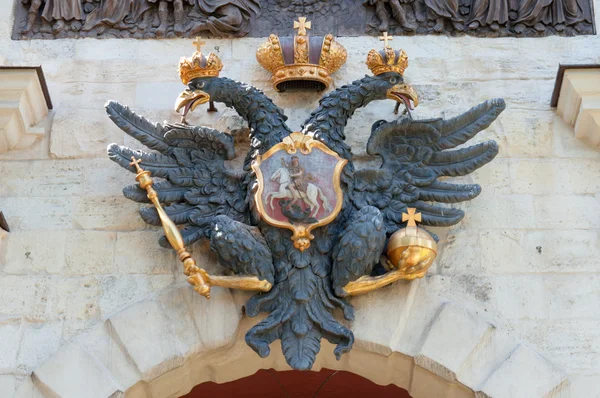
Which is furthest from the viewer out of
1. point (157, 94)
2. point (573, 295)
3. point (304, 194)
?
point (157, 94)

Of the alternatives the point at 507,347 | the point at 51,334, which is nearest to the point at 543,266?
the point at 507,347

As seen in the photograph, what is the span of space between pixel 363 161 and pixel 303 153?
1.32ft

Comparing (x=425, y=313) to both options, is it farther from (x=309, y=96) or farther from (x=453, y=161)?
(x=309, y=96)

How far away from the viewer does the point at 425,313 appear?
5473 millimetres

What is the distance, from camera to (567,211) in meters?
5.73

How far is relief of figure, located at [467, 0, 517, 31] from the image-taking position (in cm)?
618

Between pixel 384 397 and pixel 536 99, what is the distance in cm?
178

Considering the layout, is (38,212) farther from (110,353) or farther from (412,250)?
(412,250)

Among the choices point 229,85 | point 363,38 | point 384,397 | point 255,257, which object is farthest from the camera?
point 384,397

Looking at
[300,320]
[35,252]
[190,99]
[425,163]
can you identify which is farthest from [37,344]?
[425,163]

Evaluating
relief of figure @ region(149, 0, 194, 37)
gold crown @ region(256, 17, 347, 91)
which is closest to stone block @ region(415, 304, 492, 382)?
gold crown @ region(256, 17, 347, 91)

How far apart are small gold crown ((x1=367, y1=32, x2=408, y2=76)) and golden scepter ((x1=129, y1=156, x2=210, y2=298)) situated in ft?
3.59

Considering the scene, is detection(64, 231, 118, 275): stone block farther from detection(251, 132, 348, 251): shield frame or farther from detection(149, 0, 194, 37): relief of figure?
detection(149, 0, 194, 37): relief of figure

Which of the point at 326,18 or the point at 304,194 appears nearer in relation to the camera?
the point at 304,194
